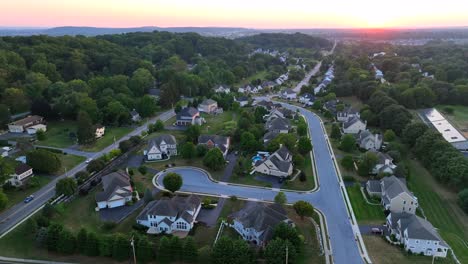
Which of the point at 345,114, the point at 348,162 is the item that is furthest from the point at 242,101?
the point at 348,162

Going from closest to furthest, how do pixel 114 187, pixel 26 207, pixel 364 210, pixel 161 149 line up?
pixel 364 210
pixel 26 207
pixel 114 187
pixel 161 149

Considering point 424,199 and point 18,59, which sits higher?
point 18,59

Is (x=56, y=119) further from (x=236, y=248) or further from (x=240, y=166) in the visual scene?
(x=236, y=248)

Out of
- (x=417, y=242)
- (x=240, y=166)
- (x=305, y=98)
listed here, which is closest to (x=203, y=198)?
(x=240, y=166)

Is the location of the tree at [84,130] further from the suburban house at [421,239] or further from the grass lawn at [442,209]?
the grass lawn at [442,209]

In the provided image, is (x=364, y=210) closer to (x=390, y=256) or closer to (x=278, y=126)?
(x=390, y=256)

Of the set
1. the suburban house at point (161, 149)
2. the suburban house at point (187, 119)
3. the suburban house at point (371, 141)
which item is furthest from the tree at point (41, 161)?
the suburban house at point (371, 141)

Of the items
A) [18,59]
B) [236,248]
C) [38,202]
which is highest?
[18,59]
